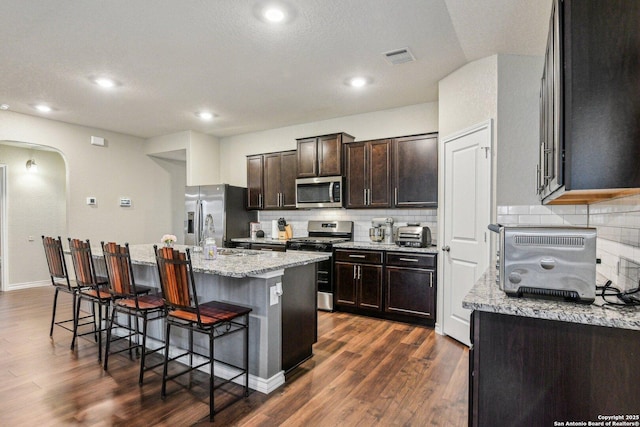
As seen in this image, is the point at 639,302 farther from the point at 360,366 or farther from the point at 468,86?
the point at 468,86

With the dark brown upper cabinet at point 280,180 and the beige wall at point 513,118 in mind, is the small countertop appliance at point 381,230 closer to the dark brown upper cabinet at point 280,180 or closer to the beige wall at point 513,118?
the dark brown upper cabinet at point 280,180

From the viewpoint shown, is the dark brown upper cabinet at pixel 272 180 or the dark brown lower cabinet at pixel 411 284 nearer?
the dark brown lower cabinet at pixel 411 284

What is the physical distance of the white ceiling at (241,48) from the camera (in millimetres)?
2420

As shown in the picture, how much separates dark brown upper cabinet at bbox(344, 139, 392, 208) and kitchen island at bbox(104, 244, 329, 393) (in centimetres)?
186

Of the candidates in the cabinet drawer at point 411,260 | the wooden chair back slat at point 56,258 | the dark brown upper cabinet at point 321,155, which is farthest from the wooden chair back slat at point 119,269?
the dark brown upper cabinet at point 321,155

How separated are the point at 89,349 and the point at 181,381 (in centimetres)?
127

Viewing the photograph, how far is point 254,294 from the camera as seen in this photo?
2.49m

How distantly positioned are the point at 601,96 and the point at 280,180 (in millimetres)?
4524

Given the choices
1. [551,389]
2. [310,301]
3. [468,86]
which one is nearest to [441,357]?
[310,301]

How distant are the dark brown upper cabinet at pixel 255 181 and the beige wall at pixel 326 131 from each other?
1.18 feet

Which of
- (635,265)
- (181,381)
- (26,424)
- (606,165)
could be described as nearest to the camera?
(606,165)

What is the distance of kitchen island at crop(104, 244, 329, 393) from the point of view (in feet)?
7.94

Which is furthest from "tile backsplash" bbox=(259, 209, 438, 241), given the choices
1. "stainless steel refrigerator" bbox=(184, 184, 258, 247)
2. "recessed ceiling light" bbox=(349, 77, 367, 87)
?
"recessed ceiling light" bbox=(349, 77, 367, 87)

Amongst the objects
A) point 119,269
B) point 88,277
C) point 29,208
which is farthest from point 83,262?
point 29,208
